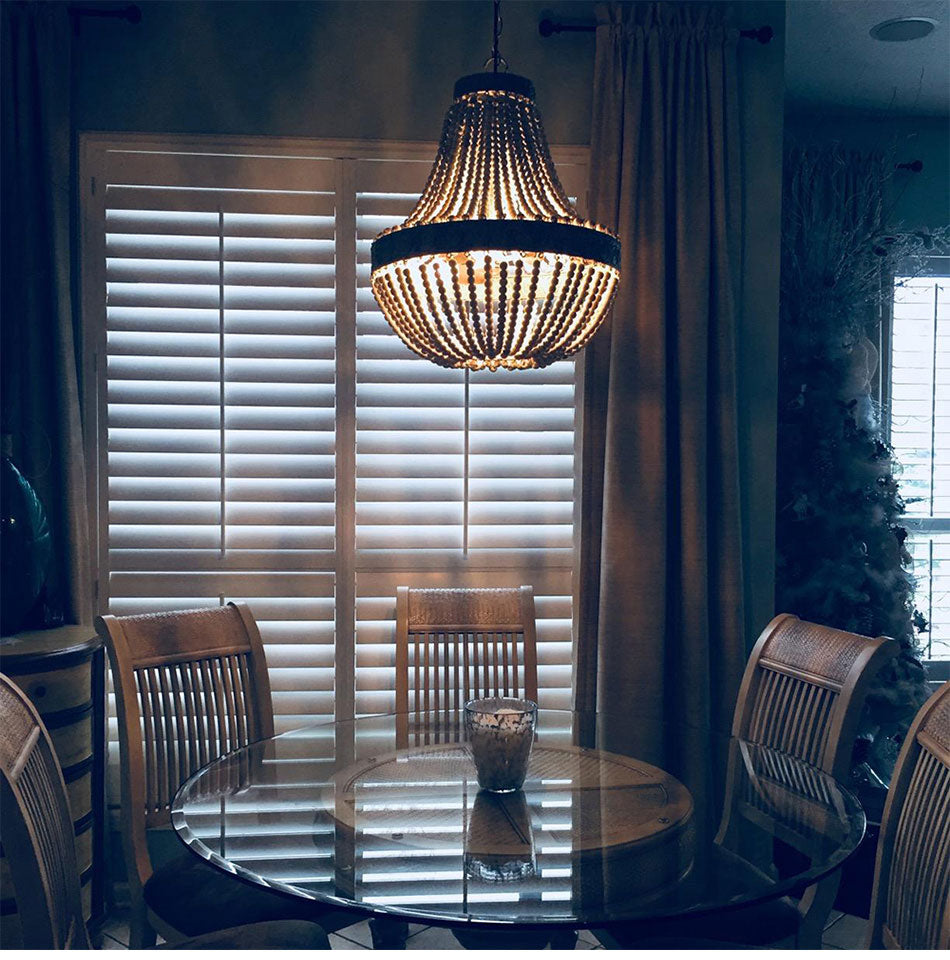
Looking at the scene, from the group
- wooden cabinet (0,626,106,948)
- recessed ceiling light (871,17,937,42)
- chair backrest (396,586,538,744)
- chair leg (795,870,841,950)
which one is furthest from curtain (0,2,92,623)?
recessed ceiling light (871,17,937,42)

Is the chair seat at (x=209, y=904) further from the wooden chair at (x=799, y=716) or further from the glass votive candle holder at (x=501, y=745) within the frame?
the wooden chair at (x=799, y=716)

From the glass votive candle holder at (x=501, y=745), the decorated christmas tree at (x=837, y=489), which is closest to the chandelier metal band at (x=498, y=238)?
the glass votive candle holder at (x=501, y=745)

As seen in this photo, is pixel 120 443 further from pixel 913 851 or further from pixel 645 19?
pixel 913 851

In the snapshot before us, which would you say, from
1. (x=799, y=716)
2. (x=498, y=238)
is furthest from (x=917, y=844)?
(x=498, y=238)

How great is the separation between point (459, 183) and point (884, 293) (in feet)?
9.54

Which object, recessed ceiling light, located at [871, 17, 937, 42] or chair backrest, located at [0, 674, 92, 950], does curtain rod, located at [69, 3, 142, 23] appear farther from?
recessed ceiling light, located at [871, 17, 937, 42]

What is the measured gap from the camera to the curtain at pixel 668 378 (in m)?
2.63

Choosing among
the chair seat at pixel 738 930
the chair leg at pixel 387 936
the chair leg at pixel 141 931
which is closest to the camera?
the chair seat at pixel 738 930

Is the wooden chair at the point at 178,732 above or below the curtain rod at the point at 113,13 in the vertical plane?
below

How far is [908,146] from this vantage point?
394 cm

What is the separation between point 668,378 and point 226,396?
140cm

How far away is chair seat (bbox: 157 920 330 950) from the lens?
4.78ft

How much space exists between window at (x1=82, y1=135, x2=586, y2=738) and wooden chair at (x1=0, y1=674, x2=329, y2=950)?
123 cm

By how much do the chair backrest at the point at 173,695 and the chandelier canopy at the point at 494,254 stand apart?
921mm
